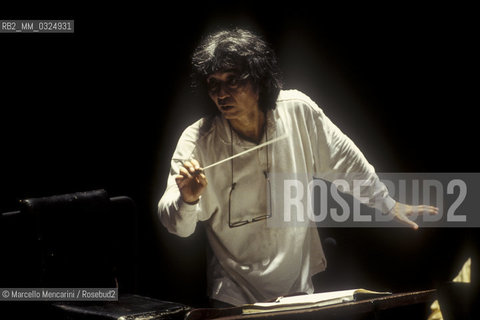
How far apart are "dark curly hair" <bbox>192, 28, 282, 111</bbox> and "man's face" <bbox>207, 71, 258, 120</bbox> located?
28 mm

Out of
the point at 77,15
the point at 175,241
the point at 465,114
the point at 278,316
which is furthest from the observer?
the point at 465,114

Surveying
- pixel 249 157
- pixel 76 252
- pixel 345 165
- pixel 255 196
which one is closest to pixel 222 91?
pixel 249 157

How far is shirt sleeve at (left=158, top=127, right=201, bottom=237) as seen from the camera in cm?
327

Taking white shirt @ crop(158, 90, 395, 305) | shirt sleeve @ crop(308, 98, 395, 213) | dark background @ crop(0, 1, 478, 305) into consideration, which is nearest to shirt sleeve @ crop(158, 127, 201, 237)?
white shirt @ crop(158, 90, 395, 305)

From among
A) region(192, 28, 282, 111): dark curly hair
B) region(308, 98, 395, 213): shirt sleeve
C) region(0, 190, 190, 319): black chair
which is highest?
region(192, 28, 282, 111): dark curly hair

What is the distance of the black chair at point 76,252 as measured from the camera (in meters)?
3.12

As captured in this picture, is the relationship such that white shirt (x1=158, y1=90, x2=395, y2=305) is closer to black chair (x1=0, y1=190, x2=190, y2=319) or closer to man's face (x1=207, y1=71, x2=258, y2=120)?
man's face (x1=207, y1=71, x2=258, y2=120)

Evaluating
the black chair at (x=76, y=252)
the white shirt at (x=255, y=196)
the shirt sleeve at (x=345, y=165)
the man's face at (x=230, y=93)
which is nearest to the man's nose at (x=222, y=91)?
the man's face at (x=230, y=93)

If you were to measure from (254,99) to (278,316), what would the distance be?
128 cm

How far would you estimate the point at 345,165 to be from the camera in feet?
11.9

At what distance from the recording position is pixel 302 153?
3564 mm

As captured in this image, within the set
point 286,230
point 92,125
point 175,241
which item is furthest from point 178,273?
point 92,125

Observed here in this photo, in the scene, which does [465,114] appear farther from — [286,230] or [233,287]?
[233,287]

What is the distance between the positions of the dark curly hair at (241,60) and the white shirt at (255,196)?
89mm
